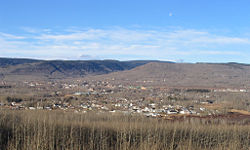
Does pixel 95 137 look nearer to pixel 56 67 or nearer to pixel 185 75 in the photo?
pixel 185 75

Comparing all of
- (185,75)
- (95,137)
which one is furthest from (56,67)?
(95,137)

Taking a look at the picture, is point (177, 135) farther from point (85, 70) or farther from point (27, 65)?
point (85, 70)

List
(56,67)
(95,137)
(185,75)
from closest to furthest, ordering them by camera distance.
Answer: (95,137) → (185,75) → (56,67)

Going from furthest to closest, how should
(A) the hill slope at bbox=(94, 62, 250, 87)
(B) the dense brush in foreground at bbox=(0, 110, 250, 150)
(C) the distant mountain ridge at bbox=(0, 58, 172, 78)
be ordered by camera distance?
(C) the distant mountain ridge at bbox=(0, 58, 172, 78), (A) the hill slope at bbox=(94, 62, 250, 87), (B) the dense brush in foreground at bbox=(0, 110, 250, 150)

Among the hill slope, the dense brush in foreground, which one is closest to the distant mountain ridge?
the hill slope

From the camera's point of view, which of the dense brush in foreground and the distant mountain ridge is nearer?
the dense brush in foreground

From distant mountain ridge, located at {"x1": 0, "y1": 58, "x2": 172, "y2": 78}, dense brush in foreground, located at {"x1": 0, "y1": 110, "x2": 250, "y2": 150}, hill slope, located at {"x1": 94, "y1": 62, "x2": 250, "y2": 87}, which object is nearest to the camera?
dense brush in foreground, located at {"x1": 0, "y1": 110, "x2": 250, "y2": 150}

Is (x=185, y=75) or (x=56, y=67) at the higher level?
(x=56, y=67)

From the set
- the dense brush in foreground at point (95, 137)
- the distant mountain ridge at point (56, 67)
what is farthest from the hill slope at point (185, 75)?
the dense brush in foreground at point (95, 137)

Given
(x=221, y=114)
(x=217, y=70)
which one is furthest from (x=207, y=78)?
(x=221, y=114)

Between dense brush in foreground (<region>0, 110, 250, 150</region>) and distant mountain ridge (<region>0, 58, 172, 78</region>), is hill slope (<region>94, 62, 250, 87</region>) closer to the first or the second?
distant mountain ridge (<region>0, 58, 172, 78</region>)

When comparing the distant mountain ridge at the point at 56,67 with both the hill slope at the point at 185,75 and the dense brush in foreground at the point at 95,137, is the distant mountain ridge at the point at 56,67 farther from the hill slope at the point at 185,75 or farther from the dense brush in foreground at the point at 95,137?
the dense brush in foreground at the point at 95,137

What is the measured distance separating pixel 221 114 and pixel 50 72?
10701 cm

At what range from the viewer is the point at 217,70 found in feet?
379
